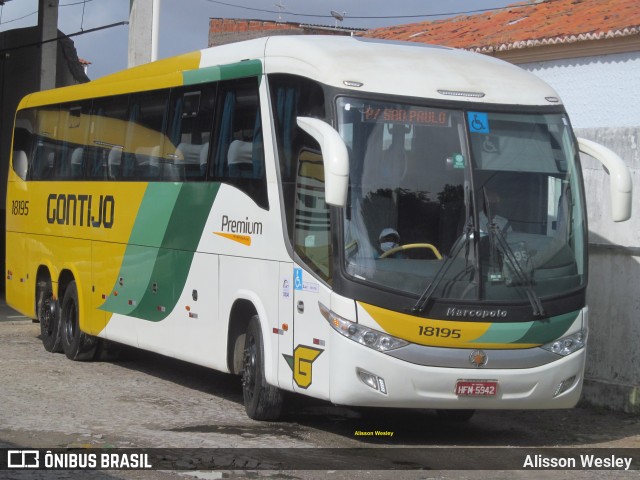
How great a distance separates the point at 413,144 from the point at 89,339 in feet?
23.1

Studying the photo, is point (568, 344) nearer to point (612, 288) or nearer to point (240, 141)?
point (612, 288)

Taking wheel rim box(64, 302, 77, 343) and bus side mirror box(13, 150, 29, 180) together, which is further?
bus side mirror box(13, 150, 29, 180)

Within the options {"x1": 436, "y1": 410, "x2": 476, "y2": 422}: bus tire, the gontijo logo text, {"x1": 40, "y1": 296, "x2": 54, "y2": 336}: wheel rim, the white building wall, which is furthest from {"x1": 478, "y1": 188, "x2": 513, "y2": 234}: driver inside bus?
the white building wall

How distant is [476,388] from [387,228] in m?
1.48

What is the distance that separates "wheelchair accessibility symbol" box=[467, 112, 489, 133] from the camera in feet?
31.2

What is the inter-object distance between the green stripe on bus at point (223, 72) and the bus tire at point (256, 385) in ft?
7.66

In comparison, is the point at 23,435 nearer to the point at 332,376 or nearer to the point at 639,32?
the point at 332,376

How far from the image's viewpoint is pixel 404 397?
9.08 meters

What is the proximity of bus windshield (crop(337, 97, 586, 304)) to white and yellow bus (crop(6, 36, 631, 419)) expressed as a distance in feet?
0.05

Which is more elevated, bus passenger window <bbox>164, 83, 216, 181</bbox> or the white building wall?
the white building wall

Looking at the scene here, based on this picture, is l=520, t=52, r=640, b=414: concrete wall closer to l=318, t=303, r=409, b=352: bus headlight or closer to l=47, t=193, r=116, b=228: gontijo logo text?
l=318, t=303, r=409, b=352: bus headlight

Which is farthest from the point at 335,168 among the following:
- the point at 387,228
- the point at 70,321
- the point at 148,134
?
the point at 70,321

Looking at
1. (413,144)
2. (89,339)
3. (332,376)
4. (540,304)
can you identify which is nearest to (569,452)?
(540,304)

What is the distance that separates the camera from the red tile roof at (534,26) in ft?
66.1
